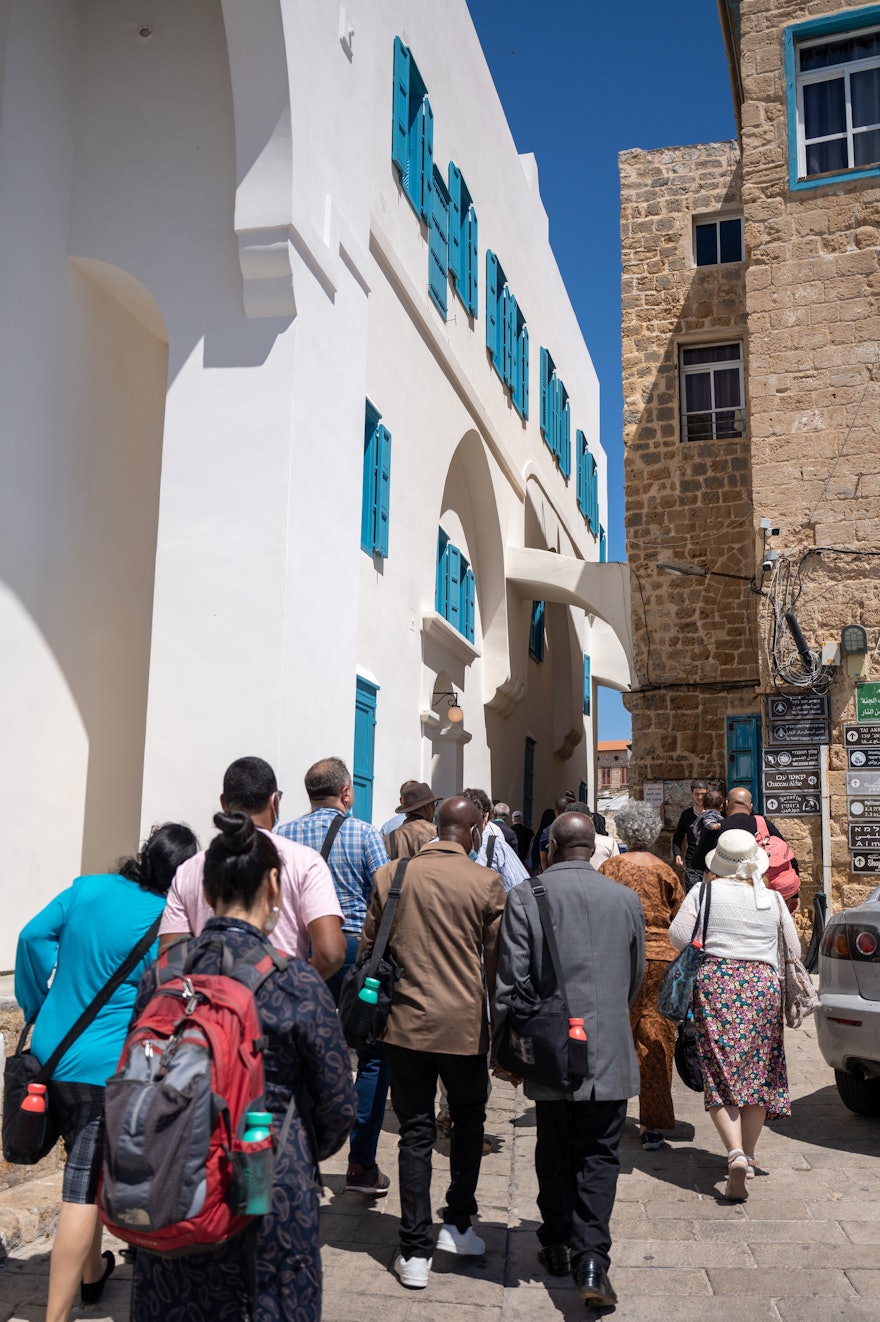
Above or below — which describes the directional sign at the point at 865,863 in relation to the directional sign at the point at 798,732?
below

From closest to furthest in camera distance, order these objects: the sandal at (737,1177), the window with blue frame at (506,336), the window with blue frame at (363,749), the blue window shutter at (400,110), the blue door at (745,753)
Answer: the sandal at (737,1177) < the window with blue frame at (363,749) < the blue window shutter at (400,110) < the blue door at (745,753) < the window with blue frame at (506,336)

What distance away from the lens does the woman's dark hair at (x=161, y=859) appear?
3.66 meters

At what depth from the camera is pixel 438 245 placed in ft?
37.3

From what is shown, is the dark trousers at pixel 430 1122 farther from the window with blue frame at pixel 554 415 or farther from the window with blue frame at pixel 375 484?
the window with blue frame at pixel 554 415

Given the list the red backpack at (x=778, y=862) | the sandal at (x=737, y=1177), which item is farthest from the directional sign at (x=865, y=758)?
the sandal at (x=737, y=1177)

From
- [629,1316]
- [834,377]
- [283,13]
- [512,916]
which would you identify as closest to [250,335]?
[283,13]

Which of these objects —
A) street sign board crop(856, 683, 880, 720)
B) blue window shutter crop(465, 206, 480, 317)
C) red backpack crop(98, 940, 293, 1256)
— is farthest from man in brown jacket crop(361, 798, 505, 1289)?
blue window shutter crop(465, 206, 480, 317)

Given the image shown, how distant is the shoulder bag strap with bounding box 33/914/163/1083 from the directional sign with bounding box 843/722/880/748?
8295mm

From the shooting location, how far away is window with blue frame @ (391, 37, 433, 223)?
10.1 metres

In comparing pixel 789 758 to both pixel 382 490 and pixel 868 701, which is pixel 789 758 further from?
pixel 382 490

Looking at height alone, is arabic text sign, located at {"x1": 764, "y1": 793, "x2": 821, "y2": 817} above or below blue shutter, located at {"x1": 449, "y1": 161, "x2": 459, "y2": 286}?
below

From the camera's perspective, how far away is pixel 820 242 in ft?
37.2

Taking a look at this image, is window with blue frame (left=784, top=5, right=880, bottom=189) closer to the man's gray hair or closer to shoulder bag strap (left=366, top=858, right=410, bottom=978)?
the man's gray hair

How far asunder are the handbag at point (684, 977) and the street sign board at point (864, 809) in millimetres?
5741
